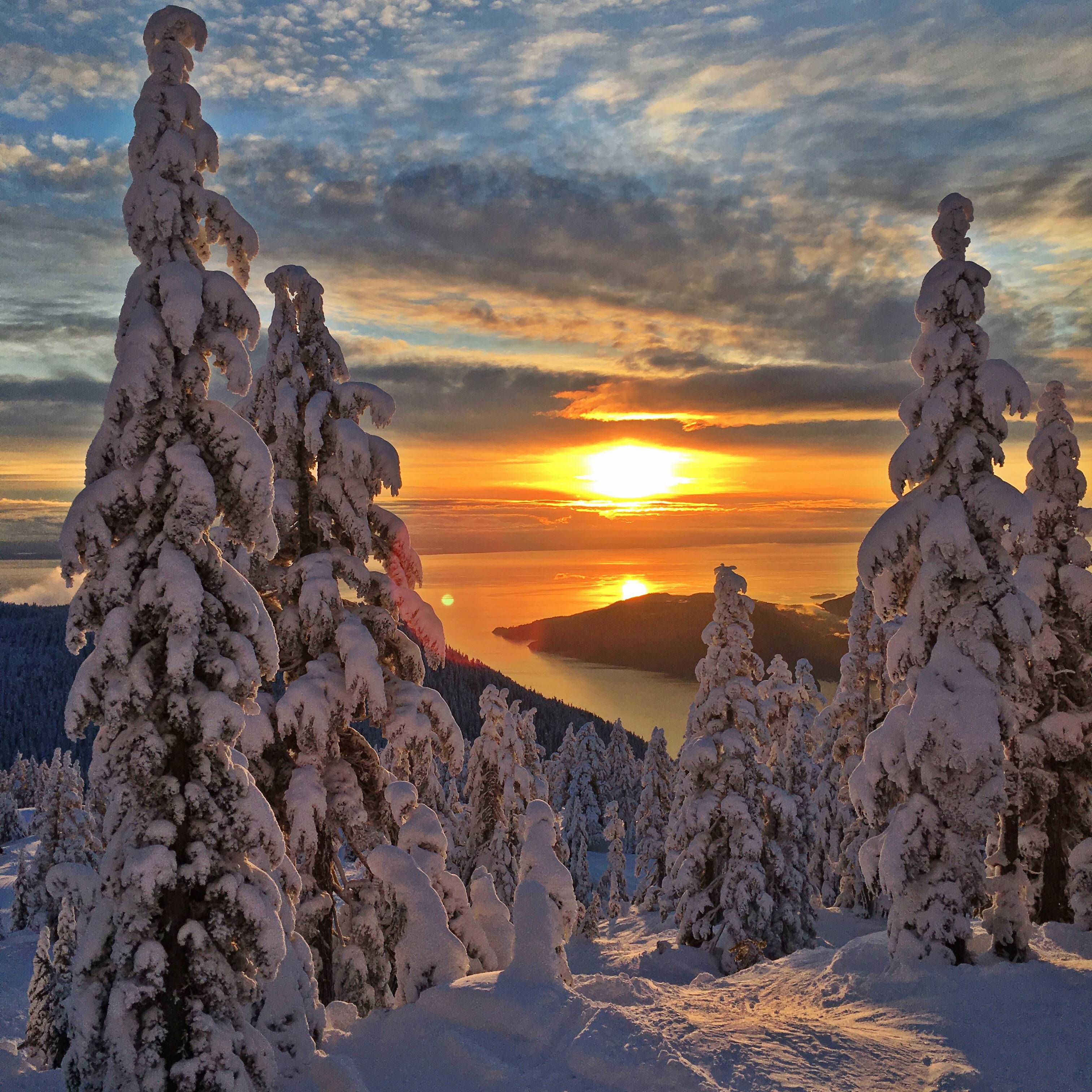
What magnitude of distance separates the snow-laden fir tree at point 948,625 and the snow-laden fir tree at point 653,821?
88.5ft

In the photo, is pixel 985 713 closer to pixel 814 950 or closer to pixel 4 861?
pixel 814 950

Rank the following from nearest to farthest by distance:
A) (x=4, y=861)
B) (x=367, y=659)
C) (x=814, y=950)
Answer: (x=367, y=659) → (x=814, y=950) → (x=4, y=861)

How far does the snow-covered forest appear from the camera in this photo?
9453 millimetres

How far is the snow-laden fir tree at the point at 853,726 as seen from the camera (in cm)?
3434

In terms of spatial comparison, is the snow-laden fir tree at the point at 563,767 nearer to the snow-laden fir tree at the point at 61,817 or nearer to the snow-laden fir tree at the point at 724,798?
the snow-laden fir tree at the point at 61,817

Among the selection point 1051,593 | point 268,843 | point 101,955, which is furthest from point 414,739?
point 1051,593

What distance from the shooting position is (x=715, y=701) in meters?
25.7

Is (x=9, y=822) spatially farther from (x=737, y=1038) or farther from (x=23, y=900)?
(x=737, y=1038)

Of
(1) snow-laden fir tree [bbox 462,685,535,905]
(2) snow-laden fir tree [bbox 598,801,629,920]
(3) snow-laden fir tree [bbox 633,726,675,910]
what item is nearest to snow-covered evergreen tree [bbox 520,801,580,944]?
(1) snow-laden fir tree [bbox 462,685,535,905]

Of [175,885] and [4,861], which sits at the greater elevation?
[175,885]

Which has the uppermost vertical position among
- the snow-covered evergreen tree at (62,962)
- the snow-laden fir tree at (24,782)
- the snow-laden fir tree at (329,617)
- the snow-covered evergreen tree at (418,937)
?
the snow-laden fir tree at (329,617)

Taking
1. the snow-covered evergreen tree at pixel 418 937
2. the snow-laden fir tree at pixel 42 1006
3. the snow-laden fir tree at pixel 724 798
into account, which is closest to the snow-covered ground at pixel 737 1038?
the snow-covered evergreen tree at pixel 418 937

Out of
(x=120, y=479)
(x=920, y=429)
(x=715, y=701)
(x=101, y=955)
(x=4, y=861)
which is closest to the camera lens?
(x=101, y=955)

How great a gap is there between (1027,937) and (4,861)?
4008 inches
